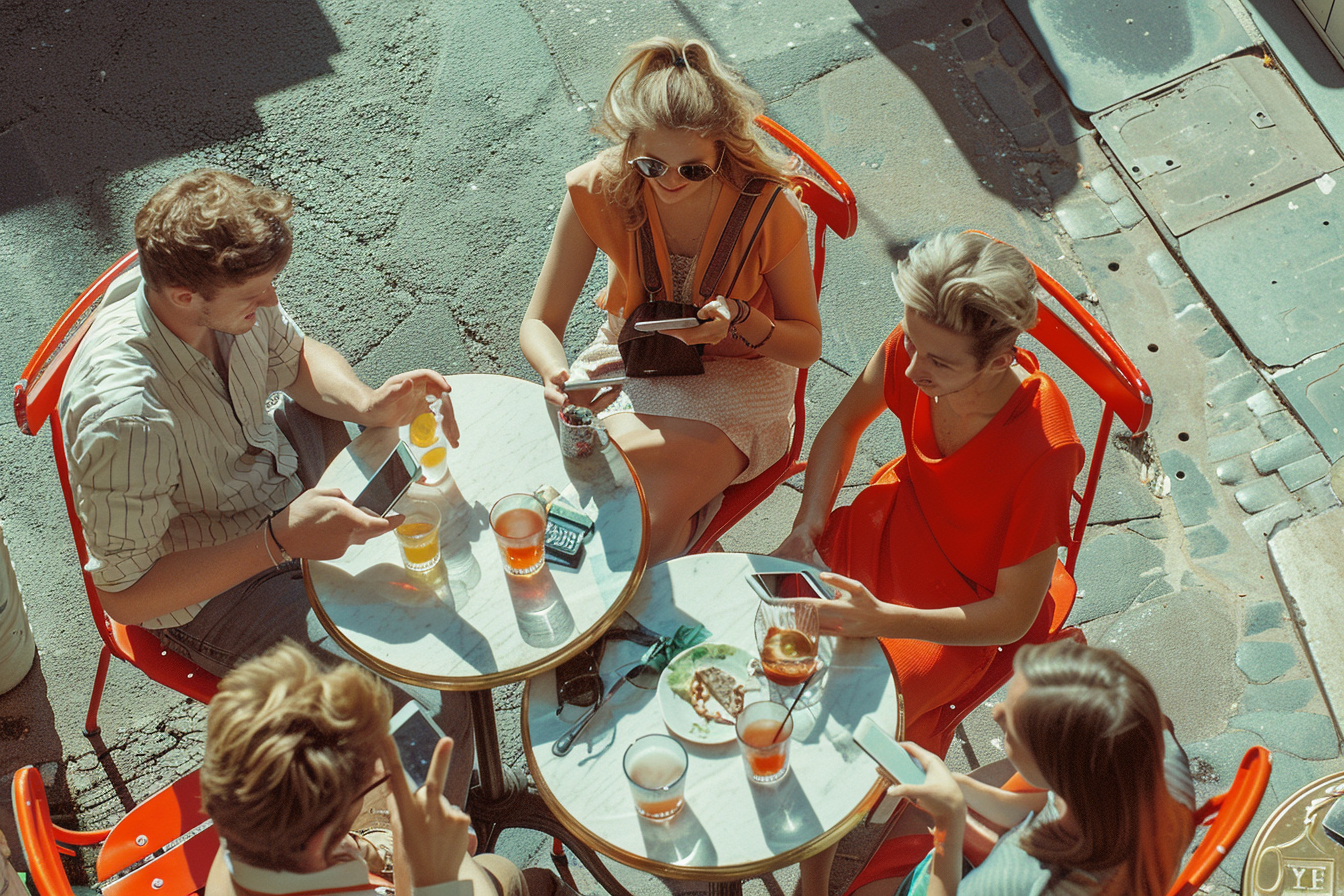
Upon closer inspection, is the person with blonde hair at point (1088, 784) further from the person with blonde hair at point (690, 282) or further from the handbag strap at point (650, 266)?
the handbag strap at point (650, 266)

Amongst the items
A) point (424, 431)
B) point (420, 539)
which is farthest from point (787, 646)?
point (424, 431)

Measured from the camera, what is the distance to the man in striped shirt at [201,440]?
7.77 ft

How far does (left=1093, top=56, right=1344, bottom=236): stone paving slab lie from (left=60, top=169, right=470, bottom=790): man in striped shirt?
348cm

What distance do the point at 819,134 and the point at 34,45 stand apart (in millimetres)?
3856

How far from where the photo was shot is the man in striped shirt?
7.77 feet

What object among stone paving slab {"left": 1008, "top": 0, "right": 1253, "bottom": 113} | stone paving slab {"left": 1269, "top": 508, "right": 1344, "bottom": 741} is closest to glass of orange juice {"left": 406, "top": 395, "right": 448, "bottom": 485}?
stone paving slab {"left": 1269, "top": 508, "right": 1344, "bottom": 741}

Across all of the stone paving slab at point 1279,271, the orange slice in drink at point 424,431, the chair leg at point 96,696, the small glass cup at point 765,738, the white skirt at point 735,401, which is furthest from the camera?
the stone paving slab at point 1279,271

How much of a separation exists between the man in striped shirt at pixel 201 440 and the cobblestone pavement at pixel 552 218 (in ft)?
3.21

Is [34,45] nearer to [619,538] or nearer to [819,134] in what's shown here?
[819,134]

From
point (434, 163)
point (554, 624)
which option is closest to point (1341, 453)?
point (554, 624)

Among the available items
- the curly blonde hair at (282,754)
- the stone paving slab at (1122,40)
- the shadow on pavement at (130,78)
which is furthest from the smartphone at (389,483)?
the stone paving slab at (1122,40)

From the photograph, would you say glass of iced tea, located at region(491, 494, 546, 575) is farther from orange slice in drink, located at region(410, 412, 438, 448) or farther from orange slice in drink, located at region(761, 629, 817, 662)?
orange slice in drink, located at region(761, 629, 817, 662)

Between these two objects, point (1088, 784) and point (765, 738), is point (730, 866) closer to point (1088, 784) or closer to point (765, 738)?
point (765, 738)

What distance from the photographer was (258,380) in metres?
2.80
